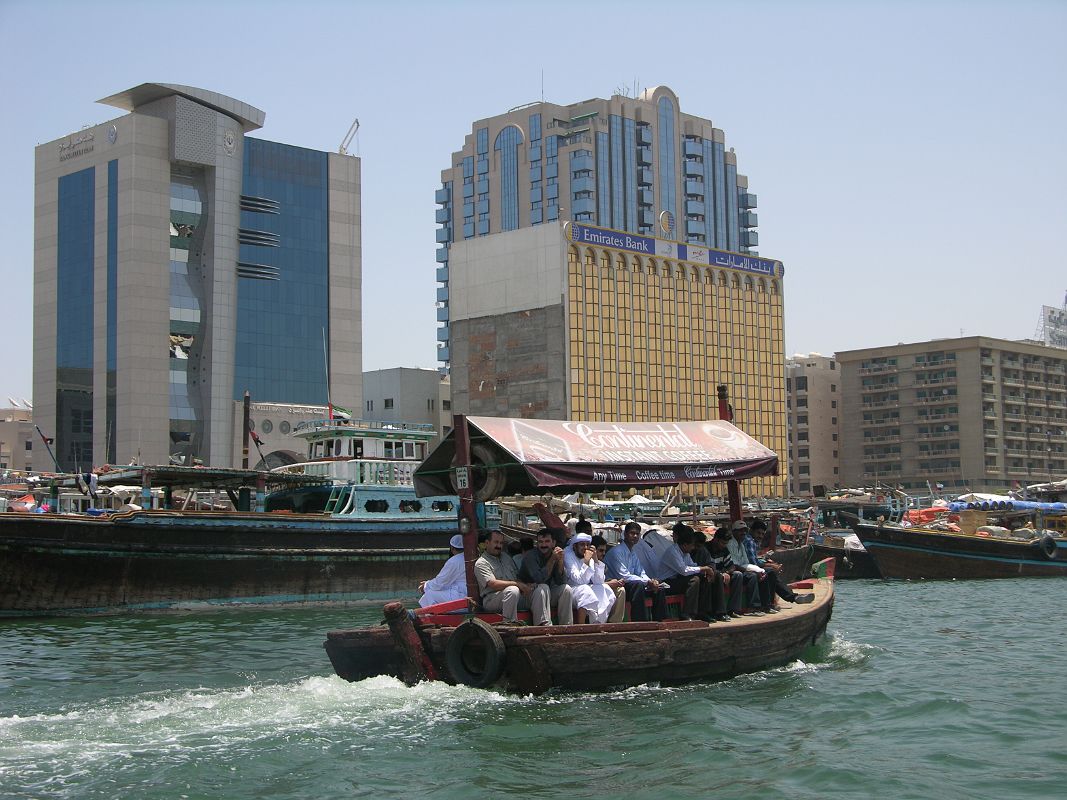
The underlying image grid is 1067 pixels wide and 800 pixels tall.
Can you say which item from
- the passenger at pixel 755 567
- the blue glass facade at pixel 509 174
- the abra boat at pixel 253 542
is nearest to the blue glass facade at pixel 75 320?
the abra boat at pixel 253 542

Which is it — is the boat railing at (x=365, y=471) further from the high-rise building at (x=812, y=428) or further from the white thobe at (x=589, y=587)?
the high-rise building at (x=812, y=428)

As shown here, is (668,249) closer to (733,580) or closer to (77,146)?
(77,146)

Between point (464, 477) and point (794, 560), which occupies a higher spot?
point (464, 477)

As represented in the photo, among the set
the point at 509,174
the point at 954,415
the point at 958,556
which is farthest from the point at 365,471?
the point at 509,174

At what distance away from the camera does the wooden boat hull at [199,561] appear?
87.8ft

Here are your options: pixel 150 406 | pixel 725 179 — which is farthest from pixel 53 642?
pixel 725 179

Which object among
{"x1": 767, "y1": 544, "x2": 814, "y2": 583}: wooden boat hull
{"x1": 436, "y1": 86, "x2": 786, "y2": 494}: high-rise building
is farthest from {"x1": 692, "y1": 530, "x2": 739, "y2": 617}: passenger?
{"x1": 436, "y1": 86, "x2": 786, "y2": 494}: high-rise building

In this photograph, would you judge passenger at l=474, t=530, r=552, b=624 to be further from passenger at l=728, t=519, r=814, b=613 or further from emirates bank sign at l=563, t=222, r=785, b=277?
emirates bank sign at l=563, t=222, r=785, b=277

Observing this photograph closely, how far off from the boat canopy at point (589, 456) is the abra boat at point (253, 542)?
8.14 m

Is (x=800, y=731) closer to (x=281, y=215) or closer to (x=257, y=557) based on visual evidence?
(x=257, y=557)

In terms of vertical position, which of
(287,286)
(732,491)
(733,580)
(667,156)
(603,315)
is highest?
(667,156)

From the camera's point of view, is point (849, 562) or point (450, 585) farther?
point (849, 562)

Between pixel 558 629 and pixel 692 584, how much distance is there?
2690 mm

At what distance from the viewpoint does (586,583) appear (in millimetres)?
14719
